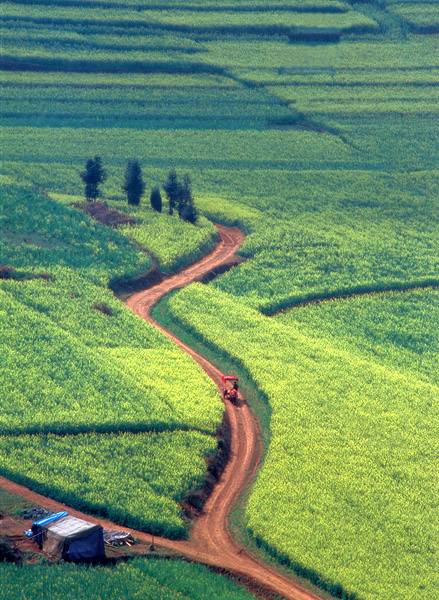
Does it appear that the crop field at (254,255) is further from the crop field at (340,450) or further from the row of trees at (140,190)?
the row of trees at (140,190)

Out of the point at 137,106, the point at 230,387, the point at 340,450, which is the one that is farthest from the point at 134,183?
the point at 340,450

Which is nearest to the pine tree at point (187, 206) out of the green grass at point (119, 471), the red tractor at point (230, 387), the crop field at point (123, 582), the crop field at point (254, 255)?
the crop field at point (254, 255)

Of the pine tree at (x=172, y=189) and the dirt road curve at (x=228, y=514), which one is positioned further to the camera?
the pine tree at (x=172, y=189)

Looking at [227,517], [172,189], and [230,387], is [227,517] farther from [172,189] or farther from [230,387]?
[172,189]

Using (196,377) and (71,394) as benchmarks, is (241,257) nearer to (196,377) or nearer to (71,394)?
(196,377)

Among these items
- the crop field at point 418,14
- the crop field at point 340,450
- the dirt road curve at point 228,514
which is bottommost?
the dirt road curve at point 228,514
